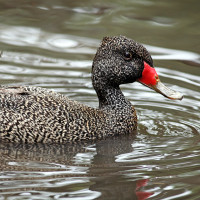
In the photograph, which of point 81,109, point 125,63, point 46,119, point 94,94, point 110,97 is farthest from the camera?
point 94,94

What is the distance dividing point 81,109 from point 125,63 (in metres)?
1.00

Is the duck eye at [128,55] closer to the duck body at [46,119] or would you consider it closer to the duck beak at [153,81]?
the duck beak at [153,81]

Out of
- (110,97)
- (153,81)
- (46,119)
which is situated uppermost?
(153,81)

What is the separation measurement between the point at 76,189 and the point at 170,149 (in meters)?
2.02

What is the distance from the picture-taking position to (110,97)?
9977mm

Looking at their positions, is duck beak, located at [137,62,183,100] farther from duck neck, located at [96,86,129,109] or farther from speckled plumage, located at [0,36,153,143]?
duck neck, located at [96,86,129,109]

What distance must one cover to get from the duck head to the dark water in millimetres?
877

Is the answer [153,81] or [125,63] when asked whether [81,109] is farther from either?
[153,81]

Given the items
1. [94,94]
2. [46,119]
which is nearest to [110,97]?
[46,119]

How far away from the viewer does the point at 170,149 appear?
9016 mm

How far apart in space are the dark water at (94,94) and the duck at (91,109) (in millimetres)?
209

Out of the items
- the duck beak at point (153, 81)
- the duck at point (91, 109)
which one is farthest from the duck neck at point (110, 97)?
the duck beak at point (153, 81)

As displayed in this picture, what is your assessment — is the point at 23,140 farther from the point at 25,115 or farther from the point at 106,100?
the point at 106,100

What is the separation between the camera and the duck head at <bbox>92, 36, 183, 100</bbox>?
9.66m
